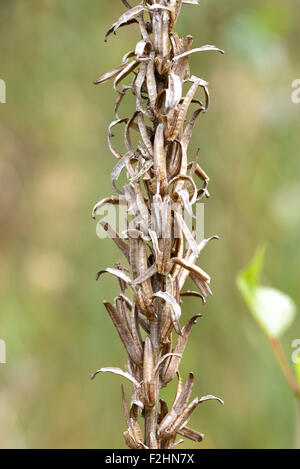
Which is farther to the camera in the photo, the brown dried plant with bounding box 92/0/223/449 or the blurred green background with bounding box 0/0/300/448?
the blurred green background with bounding box 0/0/300/448

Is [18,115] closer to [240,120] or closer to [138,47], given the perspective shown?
[240,120]

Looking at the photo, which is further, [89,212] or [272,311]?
[89,212]

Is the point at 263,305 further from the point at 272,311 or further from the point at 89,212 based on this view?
the point at 89,212

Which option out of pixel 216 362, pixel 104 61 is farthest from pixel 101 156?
pixel 216 362

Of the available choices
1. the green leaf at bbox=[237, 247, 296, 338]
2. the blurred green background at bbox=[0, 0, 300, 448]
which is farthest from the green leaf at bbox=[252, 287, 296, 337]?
Answer: the blurred green background at bbox=[0, 0, 300, 448]

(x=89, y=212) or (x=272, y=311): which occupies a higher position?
(x=89, y=212)

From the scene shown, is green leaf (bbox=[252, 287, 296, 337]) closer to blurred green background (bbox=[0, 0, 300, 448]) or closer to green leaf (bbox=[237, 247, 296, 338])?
green leaf (bbox=[237, 247, 296, 338])

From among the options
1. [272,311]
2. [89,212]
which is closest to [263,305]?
[272,311]

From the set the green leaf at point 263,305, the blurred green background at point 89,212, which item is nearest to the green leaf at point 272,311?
the green leaf at point 263,305
